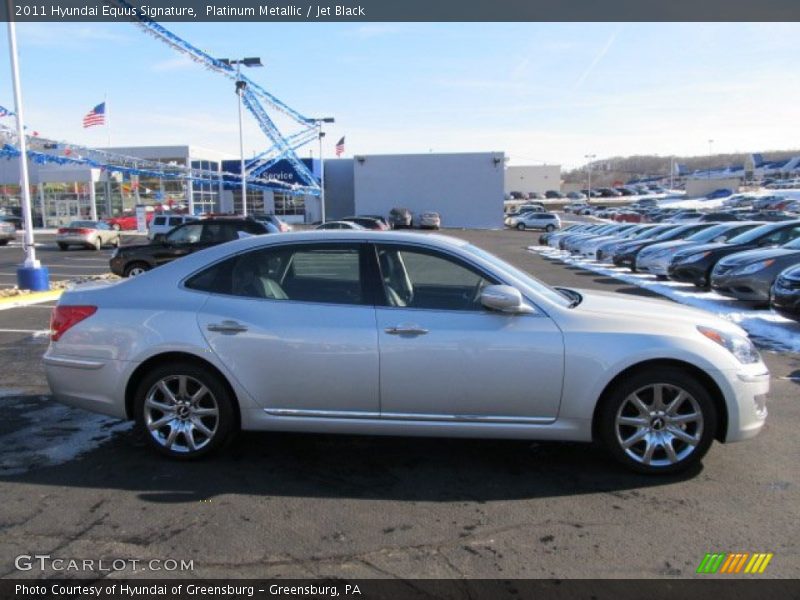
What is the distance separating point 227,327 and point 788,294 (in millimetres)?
8079

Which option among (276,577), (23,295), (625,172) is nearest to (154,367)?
(276,577)

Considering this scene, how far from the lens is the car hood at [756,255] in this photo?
11133 millimetres

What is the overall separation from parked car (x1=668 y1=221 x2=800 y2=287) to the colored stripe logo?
11316mm

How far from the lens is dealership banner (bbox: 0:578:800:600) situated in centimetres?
294

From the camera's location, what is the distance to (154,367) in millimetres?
4484

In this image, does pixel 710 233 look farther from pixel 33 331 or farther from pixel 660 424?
pixel 33 331

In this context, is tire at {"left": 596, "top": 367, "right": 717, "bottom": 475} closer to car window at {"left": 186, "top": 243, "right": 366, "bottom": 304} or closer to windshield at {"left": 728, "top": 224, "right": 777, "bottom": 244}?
car window at {"left": 186, "top": 243, "right": 366, "bottom": 304}

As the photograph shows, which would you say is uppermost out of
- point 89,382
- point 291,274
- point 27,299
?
point 291,274

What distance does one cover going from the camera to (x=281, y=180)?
194ft

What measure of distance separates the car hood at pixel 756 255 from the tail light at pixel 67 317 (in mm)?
10724

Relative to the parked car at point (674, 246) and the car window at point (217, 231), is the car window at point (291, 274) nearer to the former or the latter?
the car window at point (217, 231)

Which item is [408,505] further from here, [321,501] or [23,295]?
[23,295]

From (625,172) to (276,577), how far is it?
207837mm

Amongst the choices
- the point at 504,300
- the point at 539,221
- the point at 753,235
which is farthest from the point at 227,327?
the point at 539,221
